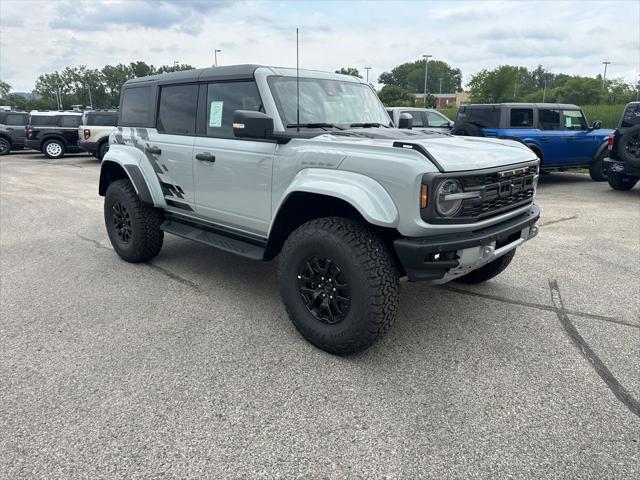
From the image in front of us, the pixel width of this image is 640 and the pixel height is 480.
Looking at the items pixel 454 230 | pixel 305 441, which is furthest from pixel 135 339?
pixel 454 230

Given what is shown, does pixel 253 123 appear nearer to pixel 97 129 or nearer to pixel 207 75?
pixel 207 75

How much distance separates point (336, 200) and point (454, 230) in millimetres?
794

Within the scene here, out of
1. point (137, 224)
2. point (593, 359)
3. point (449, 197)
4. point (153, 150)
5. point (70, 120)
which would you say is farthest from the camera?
point (70, 120)

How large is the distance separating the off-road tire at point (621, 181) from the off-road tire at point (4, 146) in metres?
21.1

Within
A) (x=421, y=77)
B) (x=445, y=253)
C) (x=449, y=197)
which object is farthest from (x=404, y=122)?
(x=421, y=77)

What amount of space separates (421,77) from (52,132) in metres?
134

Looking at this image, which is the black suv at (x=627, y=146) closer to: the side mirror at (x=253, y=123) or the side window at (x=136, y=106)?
the side mirror at (x=253, y=123)

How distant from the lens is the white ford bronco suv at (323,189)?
2.92m

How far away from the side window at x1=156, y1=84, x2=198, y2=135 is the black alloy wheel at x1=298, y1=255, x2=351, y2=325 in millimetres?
1892

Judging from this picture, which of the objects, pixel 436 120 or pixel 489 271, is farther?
pixel 436 120

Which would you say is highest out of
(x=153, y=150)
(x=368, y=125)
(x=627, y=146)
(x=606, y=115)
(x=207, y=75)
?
(x=606, y=115)

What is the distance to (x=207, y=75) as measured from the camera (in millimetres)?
4285

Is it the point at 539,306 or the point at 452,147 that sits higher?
the point at 452,147

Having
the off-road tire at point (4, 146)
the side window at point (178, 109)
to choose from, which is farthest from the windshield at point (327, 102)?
the off-road tire at point (4, 146)
